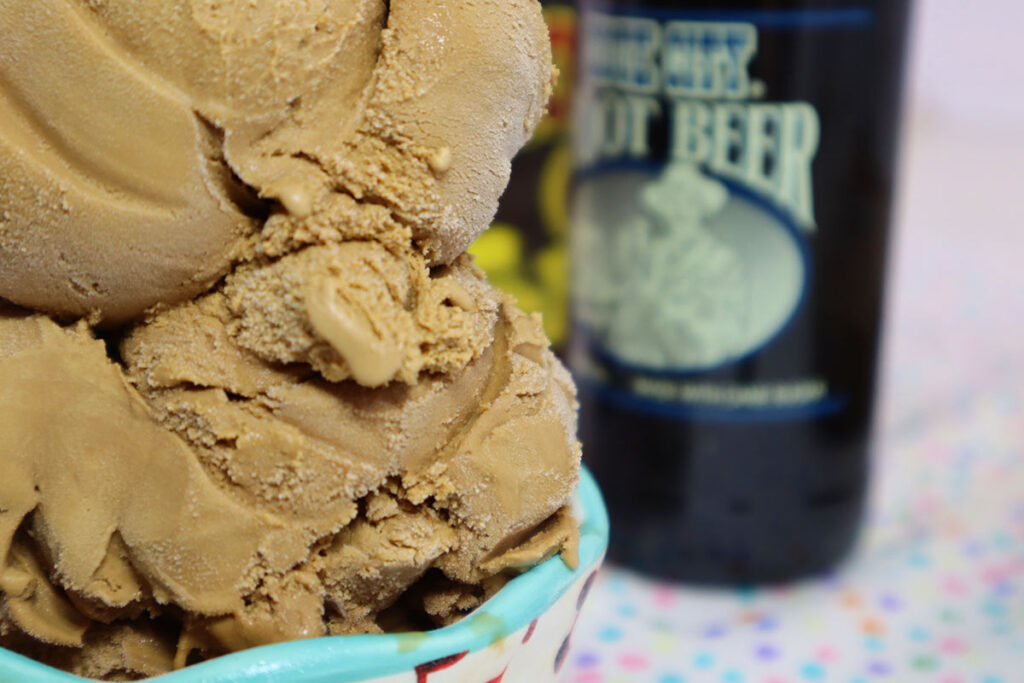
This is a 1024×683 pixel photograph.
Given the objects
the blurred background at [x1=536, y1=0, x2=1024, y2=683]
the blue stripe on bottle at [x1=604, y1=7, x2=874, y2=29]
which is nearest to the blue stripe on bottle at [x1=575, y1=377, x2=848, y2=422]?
the blurred background at [x1=536, y1=0, x2=1024, y2=683]

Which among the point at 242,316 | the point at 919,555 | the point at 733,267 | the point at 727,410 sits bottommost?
the point at 919,555

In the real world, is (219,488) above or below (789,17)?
below

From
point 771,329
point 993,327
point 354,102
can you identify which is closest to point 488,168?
point 354,102

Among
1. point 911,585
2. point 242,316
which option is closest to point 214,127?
point 242,316

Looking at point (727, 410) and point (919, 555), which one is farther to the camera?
point (919, 555)

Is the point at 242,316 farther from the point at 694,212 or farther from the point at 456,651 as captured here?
the point at 694,212

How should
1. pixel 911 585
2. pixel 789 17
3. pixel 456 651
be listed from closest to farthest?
pixel 456 651
pixel 789 17
pixel 911 585

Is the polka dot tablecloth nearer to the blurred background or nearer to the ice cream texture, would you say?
the blurred background
